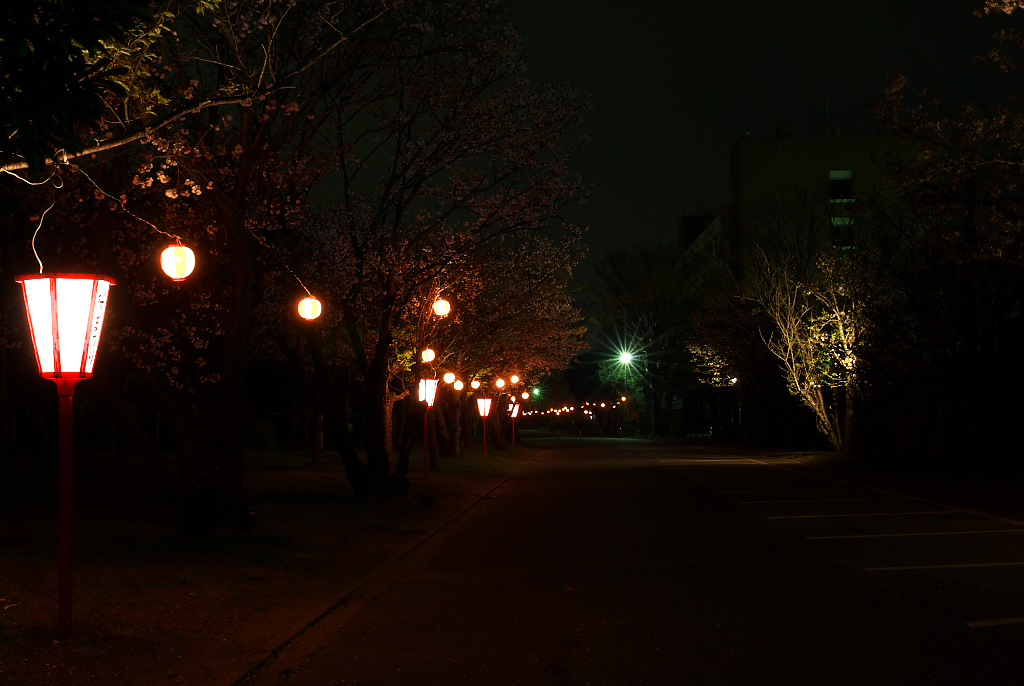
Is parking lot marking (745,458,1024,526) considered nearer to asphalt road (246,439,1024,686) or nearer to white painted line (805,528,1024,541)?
asphalt road (246,439,1024,686)

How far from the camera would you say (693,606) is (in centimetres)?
838

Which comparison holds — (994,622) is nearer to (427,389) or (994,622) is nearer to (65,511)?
(65,511)

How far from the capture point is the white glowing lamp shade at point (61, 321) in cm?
739

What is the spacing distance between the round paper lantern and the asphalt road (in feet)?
12.9

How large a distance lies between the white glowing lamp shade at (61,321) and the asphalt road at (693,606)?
2907 millimetres

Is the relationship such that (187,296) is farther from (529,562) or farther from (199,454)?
(529,562)

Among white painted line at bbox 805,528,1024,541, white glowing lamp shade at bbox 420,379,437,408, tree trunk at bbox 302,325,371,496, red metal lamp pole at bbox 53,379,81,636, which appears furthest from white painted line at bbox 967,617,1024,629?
white glowing lamp shade at bbox 420,379,437,408

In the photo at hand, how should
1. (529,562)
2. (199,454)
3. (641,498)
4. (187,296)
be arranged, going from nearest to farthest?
1. (529,562)
2. (199,454)
3. (187,296)
4. (641,498)

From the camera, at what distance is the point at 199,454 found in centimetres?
1218

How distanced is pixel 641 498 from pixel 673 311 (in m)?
43.4

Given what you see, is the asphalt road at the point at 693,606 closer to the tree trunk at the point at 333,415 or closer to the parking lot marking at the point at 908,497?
the parking lot marking at the point at 908,497

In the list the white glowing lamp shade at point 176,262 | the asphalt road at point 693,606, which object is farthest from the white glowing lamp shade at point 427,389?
the white glowing lamp shade at point 176,262

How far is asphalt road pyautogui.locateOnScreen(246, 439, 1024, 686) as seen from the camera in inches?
249

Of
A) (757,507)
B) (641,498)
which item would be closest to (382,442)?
(641,498)
